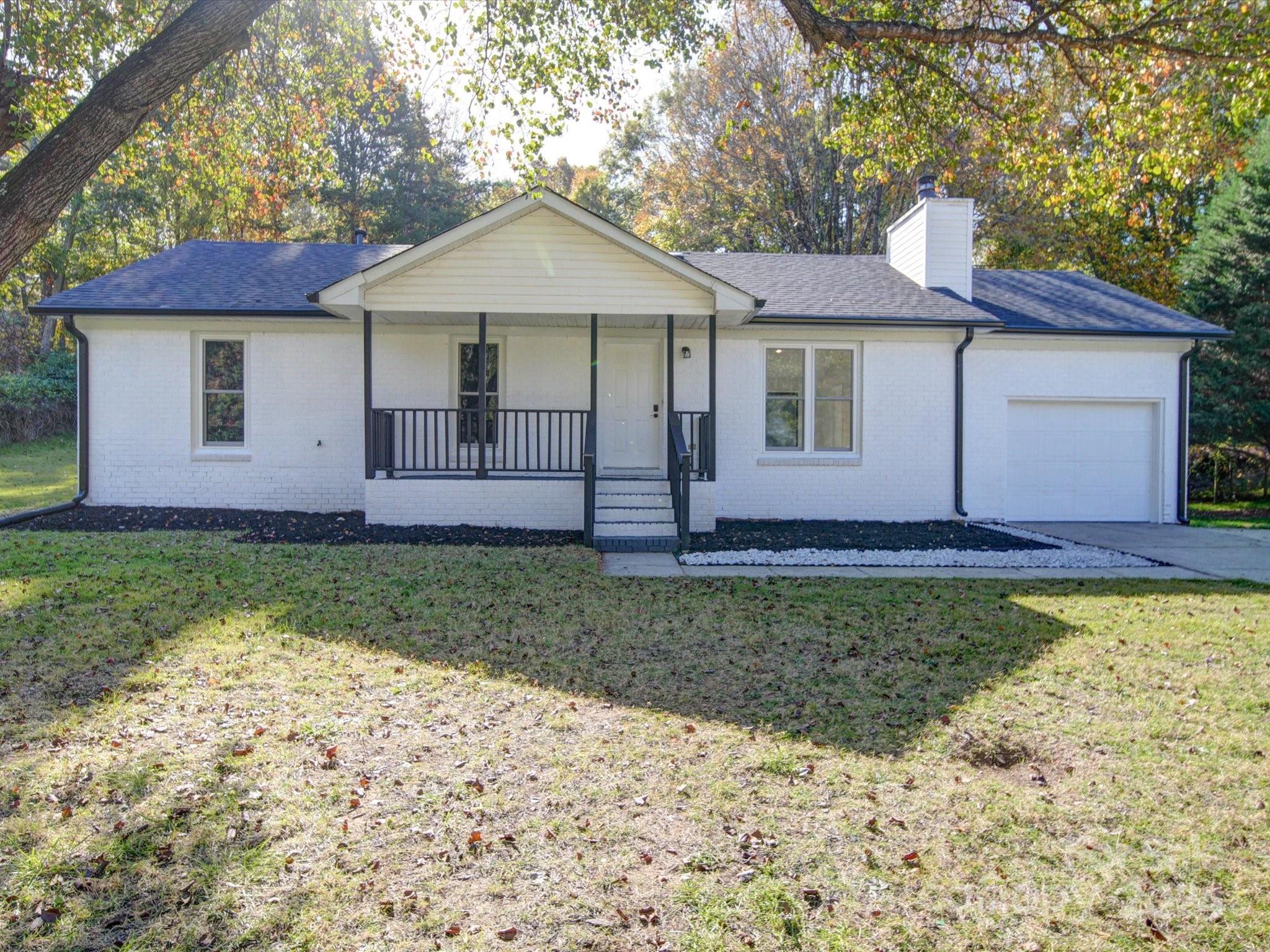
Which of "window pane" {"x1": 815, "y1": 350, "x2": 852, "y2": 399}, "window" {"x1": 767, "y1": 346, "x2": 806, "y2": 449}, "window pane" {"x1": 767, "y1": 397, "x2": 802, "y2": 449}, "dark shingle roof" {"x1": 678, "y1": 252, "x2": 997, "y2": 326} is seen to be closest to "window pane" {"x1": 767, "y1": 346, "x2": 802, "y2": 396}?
"window" {"x1": 767, "y1": 346, "x2": 806, "y2": 449}

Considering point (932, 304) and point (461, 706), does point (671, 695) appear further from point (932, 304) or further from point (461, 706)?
point (932, 304)

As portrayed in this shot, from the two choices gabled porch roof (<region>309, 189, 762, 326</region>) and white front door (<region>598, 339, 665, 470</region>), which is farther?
white front door (<region>598, 339, 665, 470</region>)

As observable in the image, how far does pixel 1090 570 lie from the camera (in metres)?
9.61

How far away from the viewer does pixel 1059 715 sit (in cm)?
483

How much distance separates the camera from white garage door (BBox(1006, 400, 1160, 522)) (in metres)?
14.0

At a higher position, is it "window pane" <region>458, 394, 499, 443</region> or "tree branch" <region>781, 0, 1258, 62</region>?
"tree branch" <region>781, 0, 1258, 62</region>

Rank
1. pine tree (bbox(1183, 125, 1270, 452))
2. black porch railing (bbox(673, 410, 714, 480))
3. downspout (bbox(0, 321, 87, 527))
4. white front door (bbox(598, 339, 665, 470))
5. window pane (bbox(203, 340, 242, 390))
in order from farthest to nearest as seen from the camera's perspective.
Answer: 1. pine tree (bbox(1183, 125, 1270, 452))
2. white front door (bbox(598, 339, 665, 470))
3. window pane (bbox(203, 340, 242, 390))
4. downspout (bbox(0, 321, 87, 527))
5. black porch railing (bbox(673, 410, 714, 480))

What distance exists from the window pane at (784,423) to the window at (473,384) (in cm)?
419

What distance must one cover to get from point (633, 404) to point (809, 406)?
2.71 metres

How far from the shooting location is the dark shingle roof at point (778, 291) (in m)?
12.8

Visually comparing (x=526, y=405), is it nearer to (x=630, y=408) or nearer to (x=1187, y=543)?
(x=630, y=408)

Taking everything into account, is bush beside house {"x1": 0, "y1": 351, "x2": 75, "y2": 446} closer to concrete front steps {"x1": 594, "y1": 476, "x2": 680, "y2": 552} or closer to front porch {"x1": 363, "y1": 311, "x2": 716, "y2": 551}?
front porch {"x1": 363, "y1": 311, "x2": 716, "y2": 551}

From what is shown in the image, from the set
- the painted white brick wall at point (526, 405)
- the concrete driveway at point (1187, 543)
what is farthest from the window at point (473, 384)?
the concrete driveway at point (1187, 543)

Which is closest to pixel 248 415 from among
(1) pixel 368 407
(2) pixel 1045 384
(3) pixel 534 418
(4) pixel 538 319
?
A: (1) pixel 368 407
